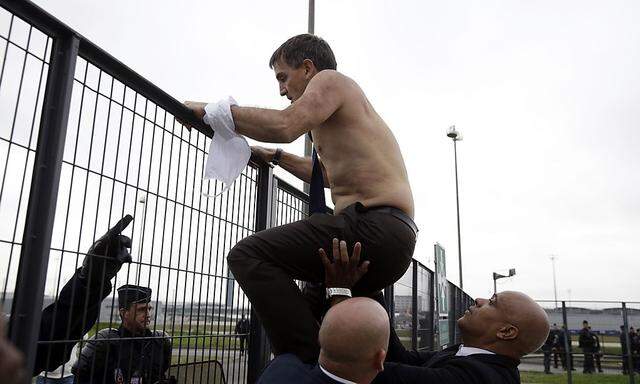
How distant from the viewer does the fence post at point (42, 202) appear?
1.75 metres

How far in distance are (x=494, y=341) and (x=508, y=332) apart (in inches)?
3.1

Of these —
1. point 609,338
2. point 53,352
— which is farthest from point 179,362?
point 609,338

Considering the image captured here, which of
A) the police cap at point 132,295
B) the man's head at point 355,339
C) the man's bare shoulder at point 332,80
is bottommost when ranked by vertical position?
the man's head at point 355,339

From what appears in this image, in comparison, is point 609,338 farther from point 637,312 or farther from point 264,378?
point 264,378

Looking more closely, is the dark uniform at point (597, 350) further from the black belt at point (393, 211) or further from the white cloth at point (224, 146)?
the white cloth at point (224, 146)

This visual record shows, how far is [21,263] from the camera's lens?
5.74ft

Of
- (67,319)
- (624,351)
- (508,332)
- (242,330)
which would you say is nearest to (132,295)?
(67,319)

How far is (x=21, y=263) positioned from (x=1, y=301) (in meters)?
0.13

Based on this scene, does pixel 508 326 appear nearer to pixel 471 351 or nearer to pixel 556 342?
pixel 471 351

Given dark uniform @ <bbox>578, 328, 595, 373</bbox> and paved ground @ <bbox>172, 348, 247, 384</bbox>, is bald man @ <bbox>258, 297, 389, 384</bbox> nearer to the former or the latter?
paved ground @ <bbox>172, 348, 247, 384</bbox>

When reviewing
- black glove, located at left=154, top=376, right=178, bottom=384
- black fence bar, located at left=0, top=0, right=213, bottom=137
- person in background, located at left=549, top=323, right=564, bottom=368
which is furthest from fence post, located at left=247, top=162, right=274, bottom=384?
person in background, located at left=549, top=323, right=564, bottom=368

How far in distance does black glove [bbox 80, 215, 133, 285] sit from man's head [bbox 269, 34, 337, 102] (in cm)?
96

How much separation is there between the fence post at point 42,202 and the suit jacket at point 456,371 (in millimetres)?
1243

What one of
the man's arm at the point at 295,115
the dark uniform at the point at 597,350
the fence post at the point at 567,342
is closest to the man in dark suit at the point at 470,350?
the man's arm at the point at 295,115
